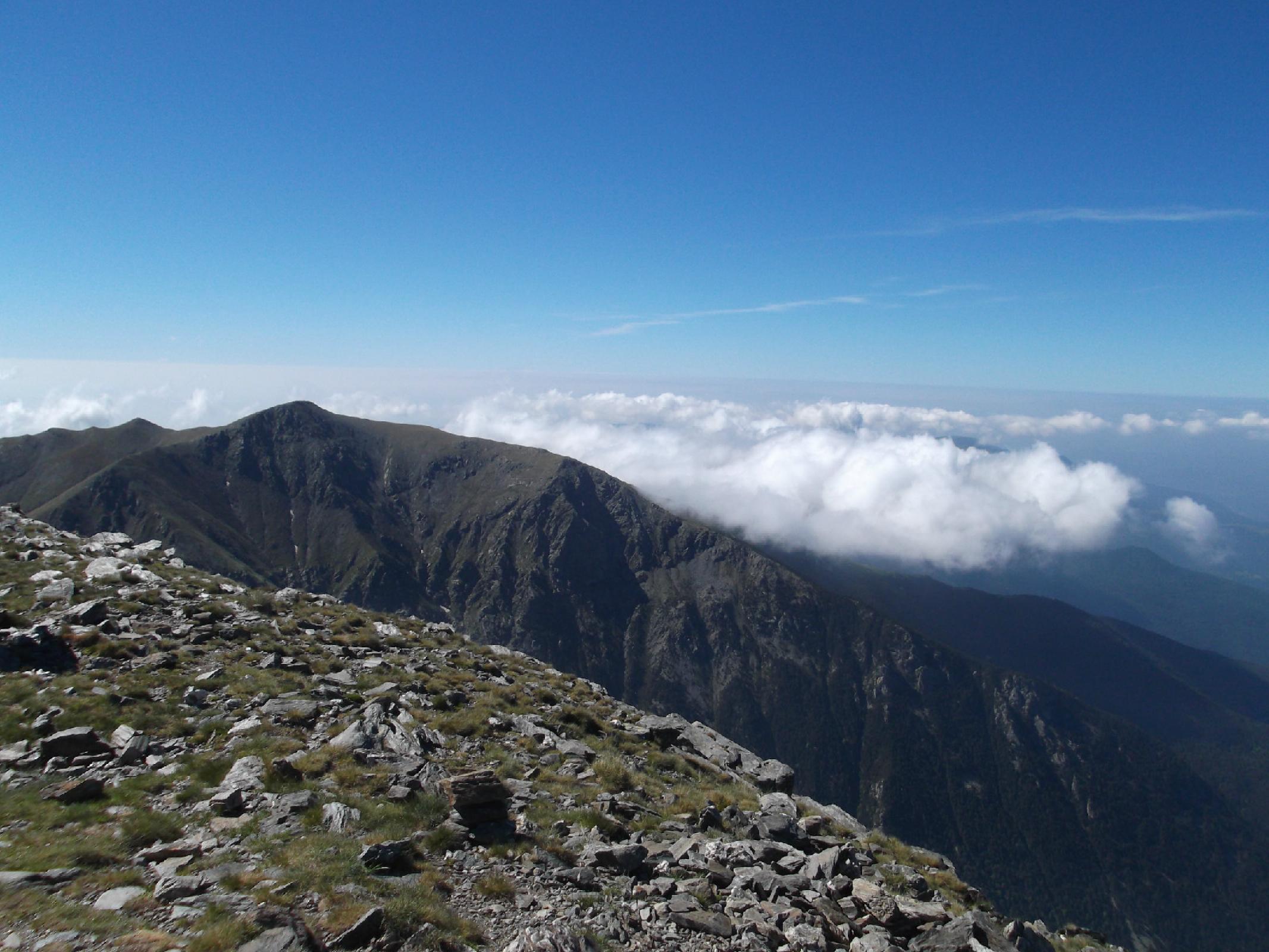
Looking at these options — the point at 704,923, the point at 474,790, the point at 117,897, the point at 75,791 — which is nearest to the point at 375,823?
the point at 474,790

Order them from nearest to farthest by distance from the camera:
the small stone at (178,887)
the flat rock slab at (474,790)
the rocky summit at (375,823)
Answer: the small stone at (178,887)
the rocky summit at (375,823)
the flat rock slab at (474,790)

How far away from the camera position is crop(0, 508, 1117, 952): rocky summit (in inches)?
368

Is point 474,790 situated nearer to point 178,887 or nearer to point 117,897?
point 178,887

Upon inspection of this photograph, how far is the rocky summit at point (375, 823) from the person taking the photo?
935cm

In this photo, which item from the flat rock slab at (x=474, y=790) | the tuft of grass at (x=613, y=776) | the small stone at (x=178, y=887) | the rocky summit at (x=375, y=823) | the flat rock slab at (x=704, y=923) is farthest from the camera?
the tuft of grass at (x=613, y=776)

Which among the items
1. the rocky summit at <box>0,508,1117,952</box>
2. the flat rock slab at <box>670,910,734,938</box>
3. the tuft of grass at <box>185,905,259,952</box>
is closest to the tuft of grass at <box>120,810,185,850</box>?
the rocky summit at <box>0,508,1117,952</box>

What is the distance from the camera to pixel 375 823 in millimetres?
12703

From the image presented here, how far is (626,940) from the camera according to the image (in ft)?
34.2

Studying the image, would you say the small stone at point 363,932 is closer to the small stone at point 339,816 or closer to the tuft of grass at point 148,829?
the small stone at point 339,816

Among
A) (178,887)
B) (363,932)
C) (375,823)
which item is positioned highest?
(178,887)

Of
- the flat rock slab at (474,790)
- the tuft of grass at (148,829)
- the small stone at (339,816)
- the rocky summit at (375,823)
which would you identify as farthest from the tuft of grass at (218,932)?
the flat rock slab at (474,790)

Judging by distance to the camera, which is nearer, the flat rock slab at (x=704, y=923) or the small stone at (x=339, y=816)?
the flat rock slab at (x=704, y=923)

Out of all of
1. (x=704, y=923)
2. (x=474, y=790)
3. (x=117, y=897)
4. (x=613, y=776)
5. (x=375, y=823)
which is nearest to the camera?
(x=117, y=897)

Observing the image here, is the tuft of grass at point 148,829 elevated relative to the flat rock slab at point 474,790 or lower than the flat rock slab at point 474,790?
elevated
